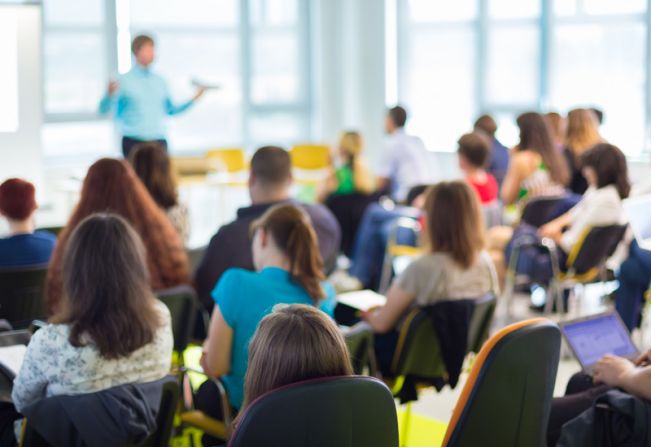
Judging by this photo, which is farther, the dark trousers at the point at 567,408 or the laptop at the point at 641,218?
the laptop at the point at 641,218

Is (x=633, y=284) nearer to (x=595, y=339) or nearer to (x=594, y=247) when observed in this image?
(x=594, y=247)

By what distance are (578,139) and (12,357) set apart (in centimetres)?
515

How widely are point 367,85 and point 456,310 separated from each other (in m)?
8.31

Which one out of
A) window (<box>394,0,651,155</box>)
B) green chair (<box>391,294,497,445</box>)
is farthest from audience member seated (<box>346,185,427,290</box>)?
window (<box>394,0,651,155</box>)

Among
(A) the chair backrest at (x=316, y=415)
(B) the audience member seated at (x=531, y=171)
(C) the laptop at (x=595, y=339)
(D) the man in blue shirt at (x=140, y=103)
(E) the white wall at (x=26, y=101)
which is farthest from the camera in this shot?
→ (D) the man in blue shirt at (x=140, y=103)

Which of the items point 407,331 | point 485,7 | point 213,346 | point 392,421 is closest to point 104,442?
point 213,346

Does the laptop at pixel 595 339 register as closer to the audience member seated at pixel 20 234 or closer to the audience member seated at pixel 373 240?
the audience member seated at pixel 20 234

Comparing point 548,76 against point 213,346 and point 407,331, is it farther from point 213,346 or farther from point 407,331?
point 213,346

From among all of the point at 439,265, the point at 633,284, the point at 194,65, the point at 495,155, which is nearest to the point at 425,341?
the point at 439,265

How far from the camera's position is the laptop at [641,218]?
392cm

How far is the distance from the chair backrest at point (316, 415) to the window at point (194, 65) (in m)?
8.15

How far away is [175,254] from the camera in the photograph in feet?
Result: 13.8

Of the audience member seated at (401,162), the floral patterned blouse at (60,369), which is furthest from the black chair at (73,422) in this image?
the audience member seated at (401,162)

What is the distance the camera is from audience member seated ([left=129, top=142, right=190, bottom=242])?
16.5 feet
